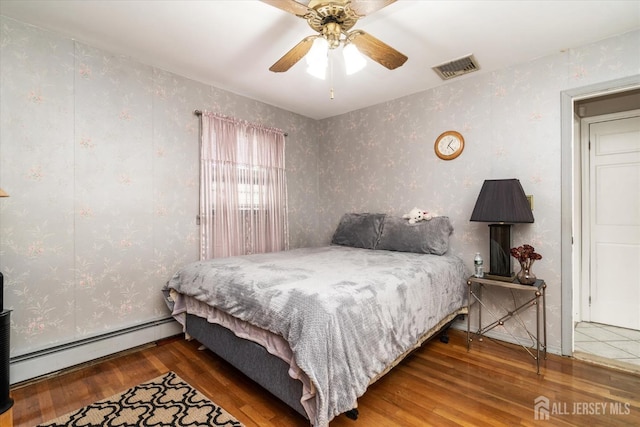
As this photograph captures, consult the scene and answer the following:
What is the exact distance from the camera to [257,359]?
183 centimetres

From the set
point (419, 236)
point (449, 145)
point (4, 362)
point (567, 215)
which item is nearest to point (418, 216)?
point (419, 236)

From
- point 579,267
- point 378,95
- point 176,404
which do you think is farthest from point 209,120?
point 579,267

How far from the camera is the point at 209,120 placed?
3.07 meters

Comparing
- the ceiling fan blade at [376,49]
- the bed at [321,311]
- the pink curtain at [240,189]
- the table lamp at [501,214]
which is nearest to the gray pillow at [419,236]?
the bed at [321,311]

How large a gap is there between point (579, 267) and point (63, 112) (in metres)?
4.99

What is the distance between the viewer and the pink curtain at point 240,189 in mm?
3057

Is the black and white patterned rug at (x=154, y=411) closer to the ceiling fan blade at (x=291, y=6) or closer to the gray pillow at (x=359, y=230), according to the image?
the gray pillow at (x=359, y=230)

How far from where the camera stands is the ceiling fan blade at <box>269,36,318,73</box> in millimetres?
1757

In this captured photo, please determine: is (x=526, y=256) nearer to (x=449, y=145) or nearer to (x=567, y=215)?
(x=567, y=215)

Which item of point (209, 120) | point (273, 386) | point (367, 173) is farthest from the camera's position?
point (367, 173)

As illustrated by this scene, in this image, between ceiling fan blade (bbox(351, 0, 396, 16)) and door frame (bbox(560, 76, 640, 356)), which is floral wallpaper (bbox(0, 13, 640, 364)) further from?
ceiling fan blade (bbox(351, 0, 396, 16))

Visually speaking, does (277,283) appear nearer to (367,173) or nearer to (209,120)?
(209,120)

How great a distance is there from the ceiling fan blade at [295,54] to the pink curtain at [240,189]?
1.36m

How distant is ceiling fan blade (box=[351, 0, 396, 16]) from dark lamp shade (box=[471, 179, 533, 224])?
170cm
